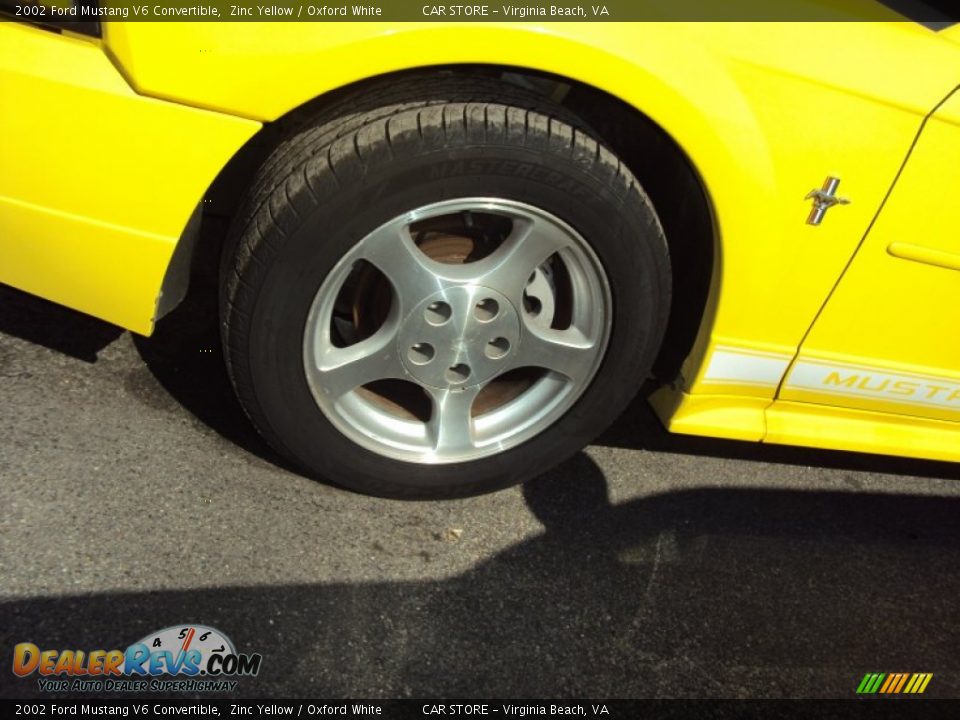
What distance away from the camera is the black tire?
5.00ft

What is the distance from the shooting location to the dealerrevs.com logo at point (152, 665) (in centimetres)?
146

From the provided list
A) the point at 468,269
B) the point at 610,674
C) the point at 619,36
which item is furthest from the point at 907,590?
the point at 619,36

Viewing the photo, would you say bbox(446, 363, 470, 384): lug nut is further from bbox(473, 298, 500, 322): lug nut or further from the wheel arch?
the wheel arch

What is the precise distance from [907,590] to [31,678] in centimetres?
201

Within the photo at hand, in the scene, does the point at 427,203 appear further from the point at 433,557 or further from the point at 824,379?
the point at 824,379

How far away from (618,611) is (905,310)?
0.93 meters

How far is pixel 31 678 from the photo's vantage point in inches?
56.9

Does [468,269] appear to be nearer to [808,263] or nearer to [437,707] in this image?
[808,263]

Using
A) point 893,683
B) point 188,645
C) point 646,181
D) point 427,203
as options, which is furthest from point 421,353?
point 893,683

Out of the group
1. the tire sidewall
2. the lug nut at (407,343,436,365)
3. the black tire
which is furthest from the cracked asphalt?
the lug nut at (407,343,436,365)

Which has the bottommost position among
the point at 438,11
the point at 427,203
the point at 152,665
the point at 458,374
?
the point at 152,665

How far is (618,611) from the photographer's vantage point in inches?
71.7

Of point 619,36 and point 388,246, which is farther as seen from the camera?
point 388,246

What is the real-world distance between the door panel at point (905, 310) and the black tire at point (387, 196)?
42cm
